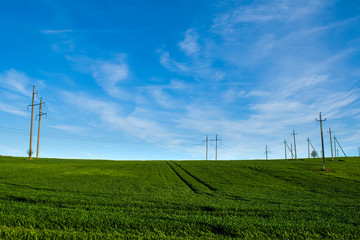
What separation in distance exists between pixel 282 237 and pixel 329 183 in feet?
113

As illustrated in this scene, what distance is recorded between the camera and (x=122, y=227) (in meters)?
11.1

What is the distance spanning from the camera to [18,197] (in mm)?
18641

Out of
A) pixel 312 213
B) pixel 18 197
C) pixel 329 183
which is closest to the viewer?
pixel 312 213

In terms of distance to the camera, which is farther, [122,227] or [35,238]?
[122,227]

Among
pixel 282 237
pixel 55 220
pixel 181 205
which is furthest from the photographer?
pixel 181 205

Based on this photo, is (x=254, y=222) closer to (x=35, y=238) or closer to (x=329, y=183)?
(x=35, y=238)

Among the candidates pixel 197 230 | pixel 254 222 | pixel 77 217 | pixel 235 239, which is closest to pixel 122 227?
pixel 77 217

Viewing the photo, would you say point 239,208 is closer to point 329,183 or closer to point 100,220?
point 100,220

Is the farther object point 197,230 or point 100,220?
point 100,220

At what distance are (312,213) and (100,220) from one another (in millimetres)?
12908

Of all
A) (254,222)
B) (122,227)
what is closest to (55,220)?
(122,227)

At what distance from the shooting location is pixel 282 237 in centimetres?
1056

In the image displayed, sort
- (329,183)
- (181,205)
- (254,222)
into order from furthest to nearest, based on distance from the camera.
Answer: (329,183) < (181,205) < (254,222)

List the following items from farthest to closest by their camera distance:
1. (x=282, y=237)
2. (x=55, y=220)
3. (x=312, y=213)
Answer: (x=312, y=213) → (x=55, y=220) → (x=282, y=237)
